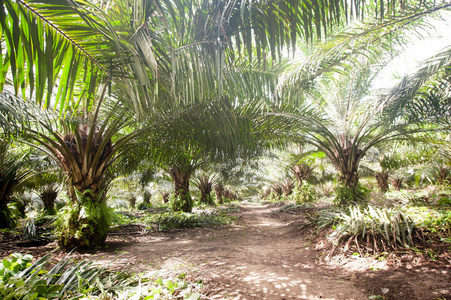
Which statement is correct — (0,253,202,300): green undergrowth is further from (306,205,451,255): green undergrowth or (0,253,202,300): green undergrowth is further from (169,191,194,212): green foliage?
(169,191,194,212): green foliage

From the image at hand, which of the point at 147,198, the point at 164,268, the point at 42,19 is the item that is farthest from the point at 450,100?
the point at 147,198

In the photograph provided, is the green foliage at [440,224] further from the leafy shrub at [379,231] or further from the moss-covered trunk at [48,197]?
the moss-covered trunk at [48,197]

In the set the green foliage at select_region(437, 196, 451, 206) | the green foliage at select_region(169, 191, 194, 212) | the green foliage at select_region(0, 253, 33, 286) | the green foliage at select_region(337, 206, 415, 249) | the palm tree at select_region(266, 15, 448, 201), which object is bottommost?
the green foliage at select_region(169, 191, 194, 212)

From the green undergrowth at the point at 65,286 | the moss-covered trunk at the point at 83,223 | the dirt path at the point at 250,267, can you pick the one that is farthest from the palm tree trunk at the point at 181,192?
the green undergrowth at the point at 65,286

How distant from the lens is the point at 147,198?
23.4 meters

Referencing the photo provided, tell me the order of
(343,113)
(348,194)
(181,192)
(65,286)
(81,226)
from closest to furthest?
(65,286), (81,226), (348,194), (343,113), (181,192)

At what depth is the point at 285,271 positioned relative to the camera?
2889 millimetres

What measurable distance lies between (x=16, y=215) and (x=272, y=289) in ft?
27.7

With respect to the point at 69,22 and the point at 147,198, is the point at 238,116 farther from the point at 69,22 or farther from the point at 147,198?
the point at 147,198

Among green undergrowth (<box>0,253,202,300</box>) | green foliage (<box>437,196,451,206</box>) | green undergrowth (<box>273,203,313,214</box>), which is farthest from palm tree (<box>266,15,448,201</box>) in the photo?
green undergrowth (<box>273,203,313,214</box>)

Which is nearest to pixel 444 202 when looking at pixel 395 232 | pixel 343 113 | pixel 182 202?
pixel 395 232

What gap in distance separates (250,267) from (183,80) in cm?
251

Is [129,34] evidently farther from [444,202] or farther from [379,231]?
[444,202]

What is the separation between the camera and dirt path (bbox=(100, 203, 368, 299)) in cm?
227
